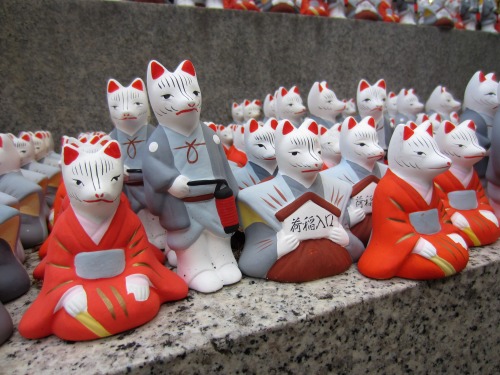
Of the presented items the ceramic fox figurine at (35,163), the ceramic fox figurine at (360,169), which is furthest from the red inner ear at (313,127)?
the ceramic fox figurine at (35,163)

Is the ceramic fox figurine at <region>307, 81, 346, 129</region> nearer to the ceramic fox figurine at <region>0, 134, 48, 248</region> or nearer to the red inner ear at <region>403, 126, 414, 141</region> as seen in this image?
the red inner ear at <region>403, 126, 414, 141</region>

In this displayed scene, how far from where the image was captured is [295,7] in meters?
3.20

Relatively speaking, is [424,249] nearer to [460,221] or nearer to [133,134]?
[460,221]

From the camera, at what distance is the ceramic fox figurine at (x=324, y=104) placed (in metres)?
2.09

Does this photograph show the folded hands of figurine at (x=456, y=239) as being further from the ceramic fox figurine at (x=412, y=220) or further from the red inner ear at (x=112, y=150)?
the red inner ear at (x=112, y=150)

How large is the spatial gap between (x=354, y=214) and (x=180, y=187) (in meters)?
0.62

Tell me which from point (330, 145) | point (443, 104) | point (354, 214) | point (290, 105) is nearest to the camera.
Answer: point (354, 214)

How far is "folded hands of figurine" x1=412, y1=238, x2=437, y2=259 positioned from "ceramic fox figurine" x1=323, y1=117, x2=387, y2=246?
25 centimetres

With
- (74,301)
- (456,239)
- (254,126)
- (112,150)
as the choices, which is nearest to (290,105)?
(254,126)

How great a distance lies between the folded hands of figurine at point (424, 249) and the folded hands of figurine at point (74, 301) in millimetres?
927

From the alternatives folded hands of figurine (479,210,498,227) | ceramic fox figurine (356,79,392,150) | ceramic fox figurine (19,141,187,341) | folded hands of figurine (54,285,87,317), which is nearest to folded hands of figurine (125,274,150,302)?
ceramic fox figurine (19,141,187,341)

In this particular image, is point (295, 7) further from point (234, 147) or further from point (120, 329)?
point (120, 329)

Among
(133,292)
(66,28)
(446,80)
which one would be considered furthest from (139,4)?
(446,80)

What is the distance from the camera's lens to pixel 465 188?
1520 millimetres
